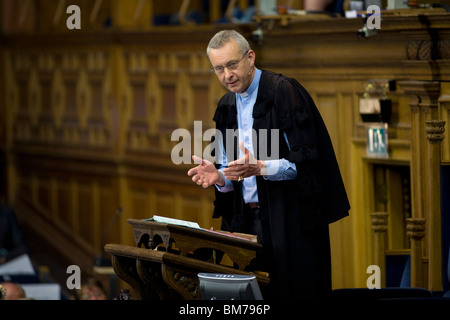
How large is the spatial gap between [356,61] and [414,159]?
99cm

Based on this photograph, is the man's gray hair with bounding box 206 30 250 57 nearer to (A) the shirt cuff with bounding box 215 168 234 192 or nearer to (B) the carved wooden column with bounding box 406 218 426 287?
(A) the shirt cuff with bounding box 215 168 234 192

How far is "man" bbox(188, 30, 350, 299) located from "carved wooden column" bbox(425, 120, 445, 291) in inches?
51.2

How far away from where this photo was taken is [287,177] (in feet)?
12.7

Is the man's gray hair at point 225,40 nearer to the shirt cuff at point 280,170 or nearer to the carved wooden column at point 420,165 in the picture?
the shirt cuff at point 280,170

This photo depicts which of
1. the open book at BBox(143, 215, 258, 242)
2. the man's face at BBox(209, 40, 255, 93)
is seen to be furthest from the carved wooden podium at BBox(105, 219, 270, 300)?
the man's face at BBox(209, 40, 255, 93)

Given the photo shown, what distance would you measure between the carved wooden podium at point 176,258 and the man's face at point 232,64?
626 millimetres

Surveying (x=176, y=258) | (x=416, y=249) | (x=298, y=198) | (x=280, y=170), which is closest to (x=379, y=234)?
(x=416, y=249)

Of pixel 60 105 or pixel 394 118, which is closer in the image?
pixel 394 118

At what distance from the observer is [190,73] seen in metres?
8.91

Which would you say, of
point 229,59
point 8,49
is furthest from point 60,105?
point 229,59

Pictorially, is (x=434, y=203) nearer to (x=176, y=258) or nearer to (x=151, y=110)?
(x=176, y=258)

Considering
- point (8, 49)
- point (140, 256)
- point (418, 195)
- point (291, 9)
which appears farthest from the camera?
point (8, 49)

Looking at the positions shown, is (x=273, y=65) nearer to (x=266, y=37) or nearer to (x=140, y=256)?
(x=266, y=37)

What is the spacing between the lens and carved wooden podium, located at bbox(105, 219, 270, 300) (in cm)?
372
